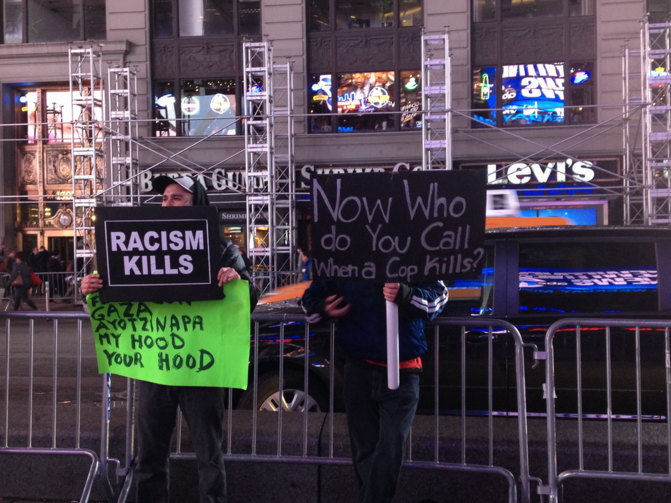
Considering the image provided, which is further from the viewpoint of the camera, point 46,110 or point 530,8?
point 46,110

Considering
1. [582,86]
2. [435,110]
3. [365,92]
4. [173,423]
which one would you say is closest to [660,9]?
[582,86]

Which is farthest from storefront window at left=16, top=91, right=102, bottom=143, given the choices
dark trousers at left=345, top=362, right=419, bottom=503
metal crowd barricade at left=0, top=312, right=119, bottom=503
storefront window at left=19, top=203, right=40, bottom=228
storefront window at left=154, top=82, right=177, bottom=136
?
dark trousers at left=345, top=362, right=419, bottom=503

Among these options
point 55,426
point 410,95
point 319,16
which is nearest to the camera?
point 55,426

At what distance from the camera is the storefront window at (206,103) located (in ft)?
71.3

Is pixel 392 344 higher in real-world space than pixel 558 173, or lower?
lower

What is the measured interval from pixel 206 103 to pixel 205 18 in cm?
281

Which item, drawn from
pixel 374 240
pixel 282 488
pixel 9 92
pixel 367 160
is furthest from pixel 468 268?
pixel 9 92

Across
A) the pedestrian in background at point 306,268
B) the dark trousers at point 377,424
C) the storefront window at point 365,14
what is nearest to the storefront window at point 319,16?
the storefront window at point 365,14

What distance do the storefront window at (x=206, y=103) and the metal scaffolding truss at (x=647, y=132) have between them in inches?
474

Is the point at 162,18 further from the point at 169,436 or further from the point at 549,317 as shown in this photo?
the point at 169,436

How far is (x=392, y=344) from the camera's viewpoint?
11.1 feet

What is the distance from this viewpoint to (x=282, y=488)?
14.5 feet

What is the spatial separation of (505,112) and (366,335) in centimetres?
1835

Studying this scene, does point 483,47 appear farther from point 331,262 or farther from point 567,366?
point 331,262
